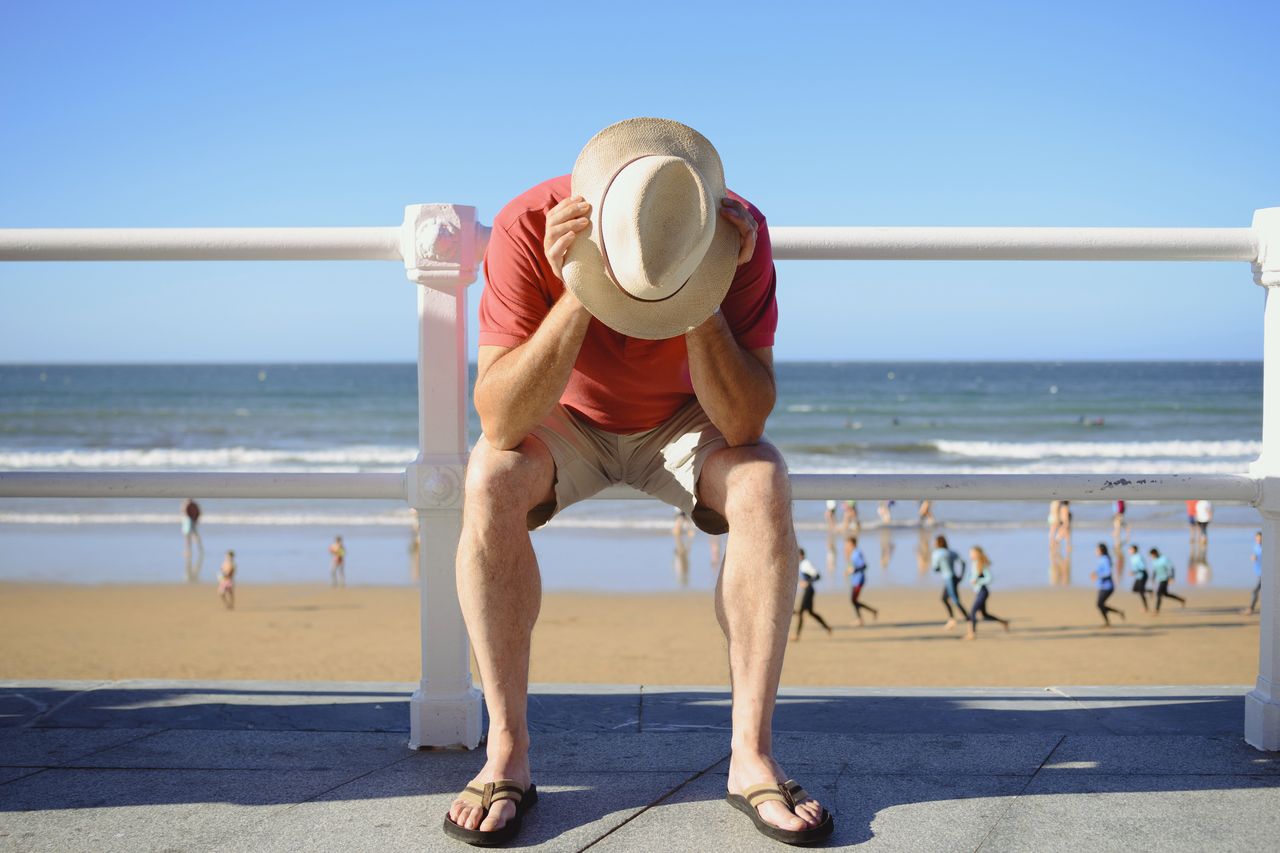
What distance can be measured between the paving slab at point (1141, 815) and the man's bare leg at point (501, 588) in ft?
2.47

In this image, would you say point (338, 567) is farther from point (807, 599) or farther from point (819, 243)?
point (819, 243)

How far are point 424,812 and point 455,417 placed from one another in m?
0.74

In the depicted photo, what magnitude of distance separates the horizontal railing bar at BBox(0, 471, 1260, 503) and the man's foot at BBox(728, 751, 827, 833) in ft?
1.73

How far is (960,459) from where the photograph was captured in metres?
25.4

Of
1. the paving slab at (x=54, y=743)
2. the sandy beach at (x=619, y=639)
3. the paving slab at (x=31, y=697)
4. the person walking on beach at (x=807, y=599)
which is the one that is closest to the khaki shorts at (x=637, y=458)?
the paving slab at (x=54, y=743)

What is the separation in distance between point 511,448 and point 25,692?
1.43 meters

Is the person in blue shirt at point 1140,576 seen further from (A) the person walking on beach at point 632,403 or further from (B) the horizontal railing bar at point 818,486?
(A) the person walking on beach at point 632,403

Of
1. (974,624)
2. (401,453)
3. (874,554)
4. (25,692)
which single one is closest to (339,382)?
(401,453)

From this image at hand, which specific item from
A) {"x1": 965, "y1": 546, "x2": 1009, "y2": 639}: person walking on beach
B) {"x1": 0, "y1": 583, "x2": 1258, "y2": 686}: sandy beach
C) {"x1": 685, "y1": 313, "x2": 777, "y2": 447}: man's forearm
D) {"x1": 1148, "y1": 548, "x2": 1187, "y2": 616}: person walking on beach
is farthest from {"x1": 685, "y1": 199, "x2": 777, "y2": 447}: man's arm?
{"x1": 1148, "y1": 548, "x2": 1187, "y2": 616}: person walking on beach

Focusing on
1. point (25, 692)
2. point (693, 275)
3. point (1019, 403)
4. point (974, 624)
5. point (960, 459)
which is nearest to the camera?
point (693, 275)

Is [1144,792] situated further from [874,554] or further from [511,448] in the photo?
[874,554]

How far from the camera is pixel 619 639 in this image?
8.91 metres

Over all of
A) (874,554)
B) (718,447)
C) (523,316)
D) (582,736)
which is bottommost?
(874,554)

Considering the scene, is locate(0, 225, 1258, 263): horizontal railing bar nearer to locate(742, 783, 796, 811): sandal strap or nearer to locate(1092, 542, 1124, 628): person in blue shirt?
locate(742, 783, 796, 811): sandal strap
